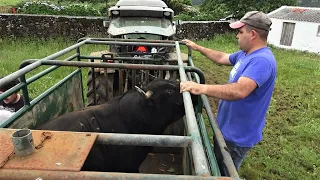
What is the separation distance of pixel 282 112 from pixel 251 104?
13.6ft

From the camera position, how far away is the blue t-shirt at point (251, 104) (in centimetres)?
223

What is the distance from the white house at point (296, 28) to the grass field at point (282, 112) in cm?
1258

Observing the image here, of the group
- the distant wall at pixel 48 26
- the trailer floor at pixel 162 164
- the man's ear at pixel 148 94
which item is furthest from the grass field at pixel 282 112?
the man's ear at pixel 148 94

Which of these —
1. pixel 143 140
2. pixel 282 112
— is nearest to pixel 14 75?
pixel 143 140

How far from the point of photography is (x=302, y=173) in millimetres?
3992

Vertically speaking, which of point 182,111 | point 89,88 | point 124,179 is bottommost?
point 89,88

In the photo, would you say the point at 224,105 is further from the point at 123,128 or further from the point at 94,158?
the point at 94,158

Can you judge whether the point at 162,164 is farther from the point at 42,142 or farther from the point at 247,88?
the point at 42,142

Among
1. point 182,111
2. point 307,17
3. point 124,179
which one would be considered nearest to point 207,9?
point 307,17

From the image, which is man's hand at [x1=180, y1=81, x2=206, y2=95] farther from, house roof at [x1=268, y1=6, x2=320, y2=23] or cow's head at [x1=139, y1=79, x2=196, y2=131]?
house roof at [x1=268, y1=6, x2=320, y2=23]

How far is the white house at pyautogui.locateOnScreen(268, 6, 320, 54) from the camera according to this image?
2184 centimetres

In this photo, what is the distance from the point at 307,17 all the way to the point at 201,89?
23.7m

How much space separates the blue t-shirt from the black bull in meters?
0.49

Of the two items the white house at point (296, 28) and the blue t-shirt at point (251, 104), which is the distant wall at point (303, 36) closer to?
the white house at point (296, 28)
